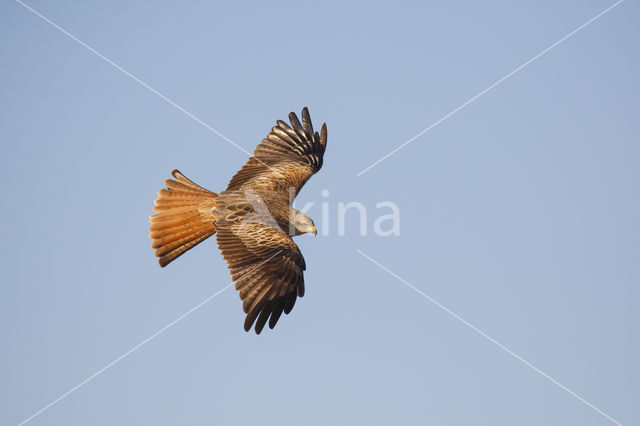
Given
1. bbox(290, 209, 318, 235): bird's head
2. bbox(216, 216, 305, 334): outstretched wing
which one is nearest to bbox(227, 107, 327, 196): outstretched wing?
bbox(290, 209, 318, 235): bird's head

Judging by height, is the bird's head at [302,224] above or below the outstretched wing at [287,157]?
below

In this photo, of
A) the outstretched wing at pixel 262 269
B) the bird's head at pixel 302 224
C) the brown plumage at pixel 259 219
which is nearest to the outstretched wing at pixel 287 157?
the brown plumage at pixel 259 219

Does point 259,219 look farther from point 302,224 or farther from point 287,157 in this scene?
point 287,157

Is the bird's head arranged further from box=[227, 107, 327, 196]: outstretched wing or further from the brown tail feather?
the brown tail feather

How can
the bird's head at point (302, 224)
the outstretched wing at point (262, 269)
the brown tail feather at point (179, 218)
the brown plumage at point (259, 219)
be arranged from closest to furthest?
the outstretched wing at point (262, 269) < the brown plumage at point (259, 219) < the brown tail feather at point (179, 218) < the bird's head at point (302, 224)

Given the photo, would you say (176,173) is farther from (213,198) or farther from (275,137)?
(275,137)

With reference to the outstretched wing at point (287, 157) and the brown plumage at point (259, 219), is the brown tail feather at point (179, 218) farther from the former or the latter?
the outstretched wing at point (287, 157)

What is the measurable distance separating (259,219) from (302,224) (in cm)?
86

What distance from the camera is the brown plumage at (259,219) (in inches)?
487

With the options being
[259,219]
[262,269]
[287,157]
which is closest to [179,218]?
[259,219]

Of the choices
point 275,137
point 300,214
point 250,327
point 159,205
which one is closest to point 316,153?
point 275,137

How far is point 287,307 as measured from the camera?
12.5 meters

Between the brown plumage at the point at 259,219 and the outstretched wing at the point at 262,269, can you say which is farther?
the brown plumage at the point at 259,219

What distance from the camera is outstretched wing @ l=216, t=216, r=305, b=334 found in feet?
40.2
